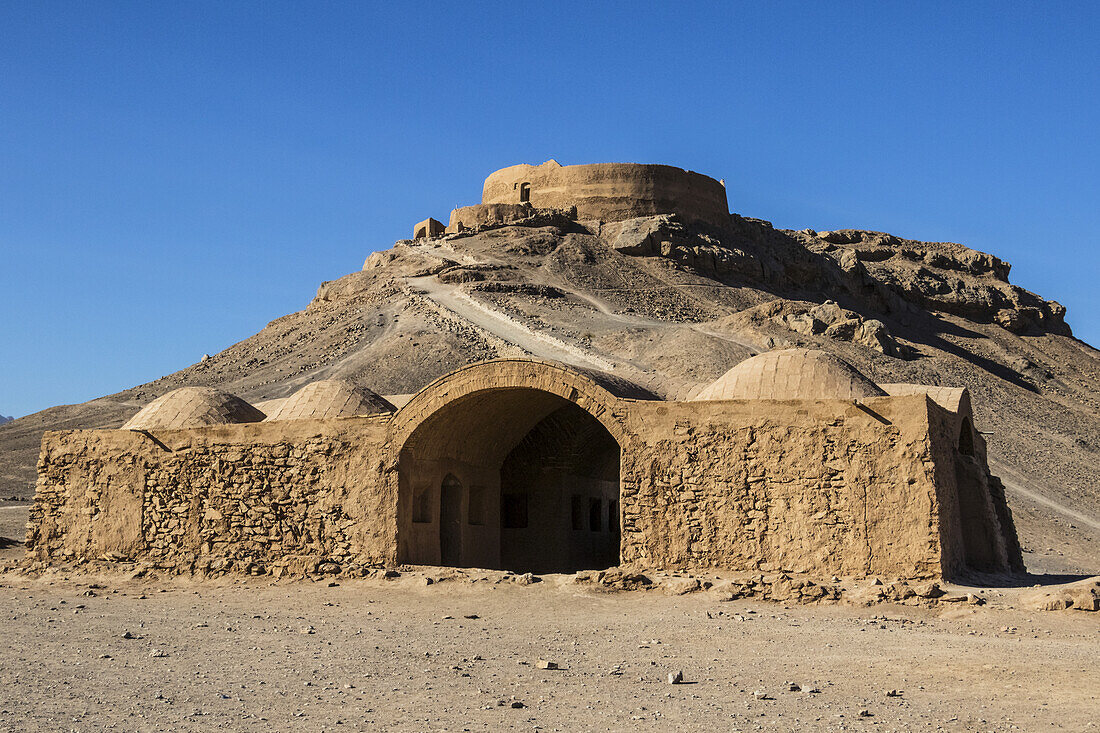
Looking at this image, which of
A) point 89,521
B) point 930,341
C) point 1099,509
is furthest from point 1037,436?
point 89,521

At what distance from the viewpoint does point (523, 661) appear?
398 inches

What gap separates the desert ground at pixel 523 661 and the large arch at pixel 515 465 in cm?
190

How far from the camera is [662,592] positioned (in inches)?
552

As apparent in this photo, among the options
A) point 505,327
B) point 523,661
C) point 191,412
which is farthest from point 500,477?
point 505,327

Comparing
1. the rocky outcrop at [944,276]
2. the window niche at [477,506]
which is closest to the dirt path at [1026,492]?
the window niche at [477,506]

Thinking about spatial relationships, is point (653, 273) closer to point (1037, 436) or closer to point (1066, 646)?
point (1037, 436)

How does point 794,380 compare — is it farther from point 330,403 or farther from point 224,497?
point 224,497

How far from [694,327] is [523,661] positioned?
37.2 m

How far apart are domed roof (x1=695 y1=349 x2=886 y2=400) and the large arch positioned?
1.95 meters

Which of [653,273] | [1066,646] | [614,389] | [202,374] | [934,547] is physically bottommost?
[1066,646]

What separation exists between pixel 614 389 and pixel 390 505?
4.09 m

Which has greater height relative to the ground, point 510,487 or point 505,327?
point 505,327

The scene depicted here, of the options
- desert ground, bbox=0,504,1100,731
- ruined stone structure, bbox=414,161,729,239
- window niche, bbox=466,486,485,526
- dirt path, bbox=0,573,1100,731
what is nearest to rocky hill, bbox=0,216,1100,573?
ruined stone structure, bbox=414,161,729,239

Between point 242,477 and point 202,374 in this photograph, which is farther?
point 202,374
